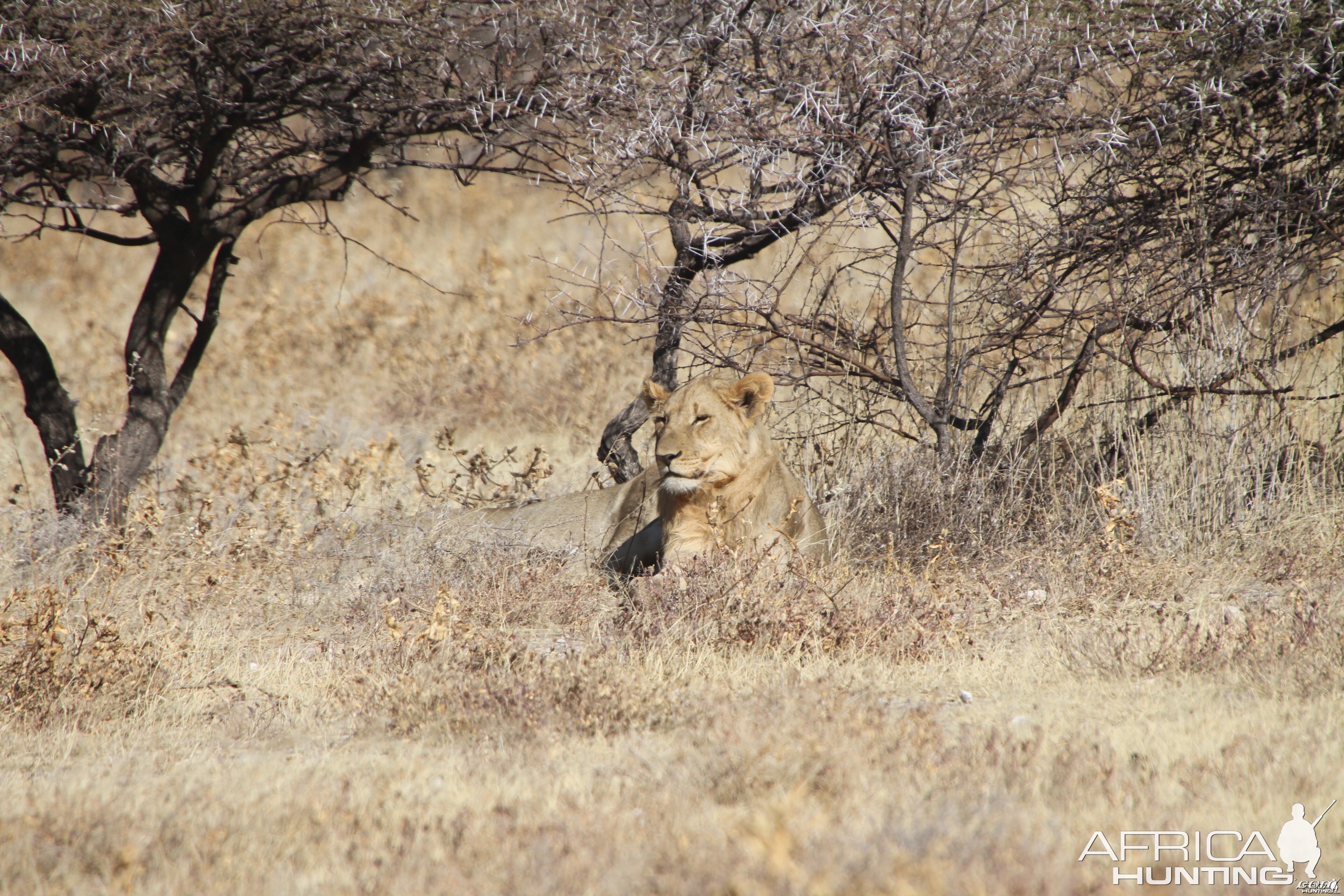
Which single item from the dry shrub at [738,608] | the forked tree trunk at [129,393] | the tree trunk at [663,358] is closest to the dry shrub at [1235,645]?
the dry shrub at [738,608]

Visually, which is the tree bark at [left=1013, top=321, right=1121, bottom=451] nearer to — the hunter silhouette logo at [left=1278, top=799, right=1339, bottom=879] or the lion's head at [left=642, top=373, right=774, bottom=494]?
the lion's head at [left=642, top=373, right=774, bottom=494]

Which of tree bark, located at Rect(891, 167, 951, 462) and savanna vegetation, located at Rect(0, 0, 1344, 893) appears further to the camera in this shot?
tree bark, located at Rect(891, 167, 951, 462)

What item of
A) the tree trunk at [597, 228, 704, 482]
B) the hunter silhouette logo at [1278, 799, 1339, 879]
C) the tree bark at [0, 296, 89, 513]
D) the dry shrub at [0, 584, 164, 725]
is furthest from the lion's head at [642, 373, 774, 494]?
the tree bark at [0, 296, 89, 513]

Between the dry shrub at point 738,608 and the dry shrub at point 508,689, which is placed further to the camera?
the dry shrub at point 738,608

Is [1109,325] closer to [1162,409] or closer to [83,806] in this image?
[1162,409]

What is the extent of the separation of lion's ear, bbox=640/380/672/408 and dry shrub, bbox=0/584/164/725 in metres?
2.79

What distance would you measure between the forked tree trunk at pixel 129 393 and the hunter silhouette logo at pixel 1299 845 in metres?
7.02

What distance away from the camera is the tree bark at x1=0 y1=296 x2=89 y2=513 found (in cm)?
776

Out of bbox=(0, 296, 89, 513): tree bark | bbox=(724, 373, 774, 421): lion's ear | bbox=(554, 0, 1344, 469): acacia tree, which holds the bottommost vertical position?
bbox=(724, 373, 774, 421): lion's ear

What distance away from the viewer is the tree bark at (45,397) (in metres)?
7.76

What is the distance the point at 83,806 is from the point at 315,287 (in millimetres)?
17267

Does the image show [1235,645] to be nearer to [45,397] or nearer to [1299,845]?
[1299,845]

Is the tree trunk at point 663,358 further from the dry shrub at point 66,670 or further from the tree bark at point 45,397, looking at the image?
the tree bark at point 45,397

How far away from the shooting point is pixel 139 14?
6.50 meters
